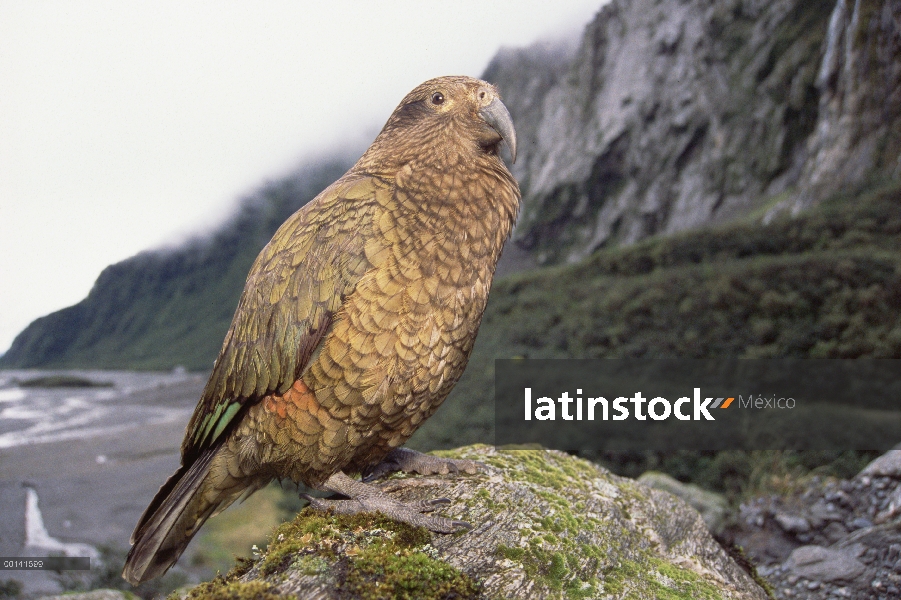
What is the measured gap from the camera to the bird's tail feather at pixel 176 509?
3.30 meters

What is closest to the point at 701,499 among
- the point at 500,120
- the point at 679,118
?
the point at 500,120

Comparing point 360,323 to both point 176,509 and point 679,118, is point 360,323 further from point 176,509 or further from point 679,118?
point 679,118

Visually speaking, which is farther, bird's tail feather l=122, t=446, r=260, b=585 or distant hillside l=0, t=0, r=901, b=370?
distant hillside l=0, t=0, r=901, b=370

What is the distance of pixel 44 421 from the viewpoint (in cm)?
722

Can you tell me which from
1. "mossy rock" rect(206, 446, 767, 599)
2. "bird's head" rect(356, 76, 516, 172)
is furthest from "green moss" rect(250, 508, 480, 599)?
"bird's head" rect(356, 76, 516, 172)

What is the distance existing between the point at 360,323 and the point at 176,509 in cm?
161

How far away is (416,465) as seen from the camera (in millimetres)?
3783

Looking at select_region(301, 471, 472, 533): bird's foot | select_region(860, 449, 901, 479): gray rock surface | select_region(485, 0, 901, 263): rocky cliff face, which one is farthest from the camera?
select_region(485, 0, 901, 263): rocky cliff face

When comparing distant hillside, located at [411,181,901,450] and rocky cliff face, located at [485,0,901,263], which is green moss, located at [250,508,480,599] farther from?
rocky cliff face, located at [485,0,901,263]

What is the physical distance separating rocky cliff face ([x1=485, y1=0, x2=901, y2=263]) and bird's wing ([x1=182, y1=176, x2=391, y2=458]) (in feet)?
40.4

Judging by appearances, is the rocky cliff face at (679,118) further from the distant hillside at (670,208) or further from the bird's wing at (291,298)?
the bird's wing at (291,298)

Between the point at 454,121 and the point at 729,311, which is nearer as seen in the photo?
the point at 454,121

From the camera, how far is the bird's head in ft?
10.9

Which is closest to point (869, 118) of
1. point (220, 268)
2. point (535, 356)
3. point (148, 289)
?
point (535, 356)
